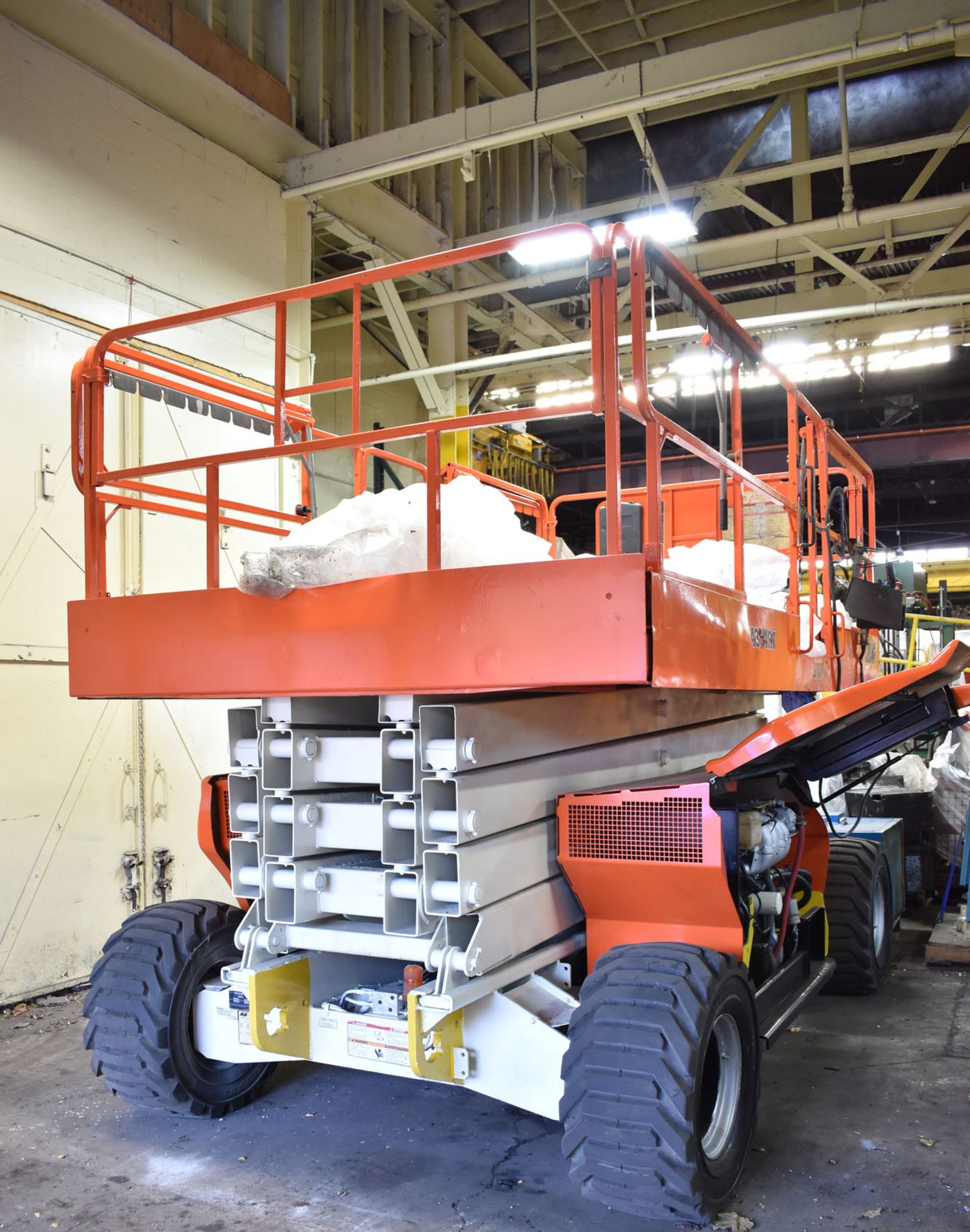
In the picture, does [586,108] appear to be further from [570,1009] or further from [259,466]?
[570,1009]

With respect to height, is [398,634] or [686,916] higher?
[398,634]

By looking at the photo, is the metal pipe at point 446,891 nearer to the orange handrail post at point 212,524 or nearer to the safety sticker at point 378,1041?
the safety sticker at point 378,1041

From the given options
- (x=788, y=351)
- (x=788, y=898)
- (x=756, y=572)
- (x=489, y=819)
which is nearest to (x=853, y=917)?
(x=788, y=898)

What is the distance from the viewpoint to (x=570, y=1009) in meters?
3.65

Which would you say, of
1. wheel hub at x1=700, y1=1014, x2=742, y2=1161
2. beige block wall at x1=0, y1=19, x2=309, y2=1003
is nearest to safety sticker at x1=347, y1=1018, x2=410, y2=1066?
wheel hub at x1=700, y1=1014, x2=742, y2=1161

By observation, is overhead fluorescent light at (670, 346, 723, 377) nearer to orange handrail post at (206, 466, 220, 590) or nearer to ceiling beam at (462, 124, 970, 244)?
ceiling beam at (462, 124, 970, 244)

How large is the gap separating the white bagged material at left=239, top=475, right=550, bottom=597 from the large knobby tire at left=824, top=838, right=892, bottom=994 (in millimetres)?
3333

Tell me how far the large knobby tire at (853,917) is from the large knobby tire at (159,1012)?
338 centimetres

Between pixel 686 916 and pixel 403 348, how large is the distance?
853cm

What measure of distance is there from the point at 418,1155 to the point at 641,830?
150 centimetres

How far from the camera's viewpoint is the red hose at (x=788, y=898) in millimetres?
4559

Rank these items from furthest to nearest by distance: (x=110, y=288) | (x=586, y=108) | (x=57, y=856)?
(x=586, y=108) → (x=110, y=288) → (x=57, y=856)

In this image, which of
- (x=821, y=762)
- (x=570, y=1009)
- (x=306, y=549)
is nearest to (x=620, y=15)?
(x=821, y=762)

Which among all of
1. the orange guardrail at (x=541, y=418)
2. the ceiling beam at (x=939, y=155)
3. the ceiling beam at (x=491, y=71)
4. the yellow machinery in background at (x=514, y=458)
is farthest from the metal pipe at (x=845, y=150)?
the yellow machinery in background at (x=514, y=458)
